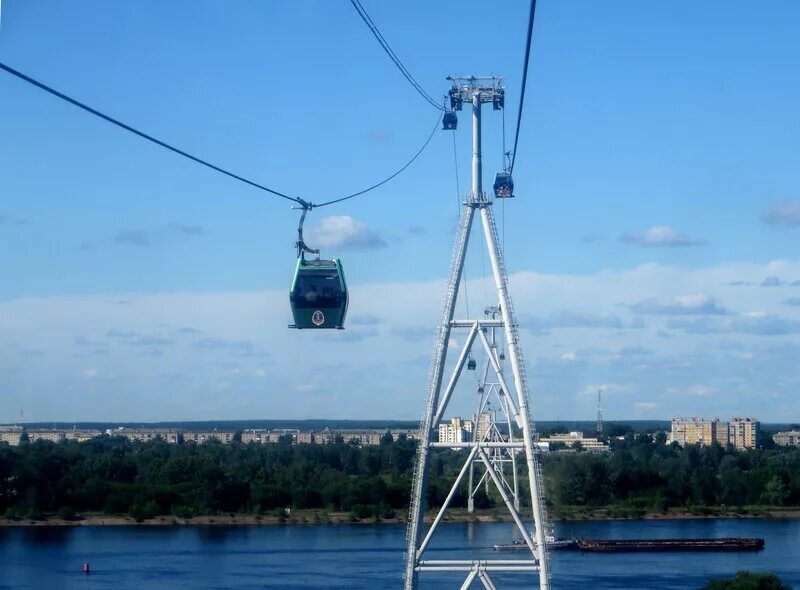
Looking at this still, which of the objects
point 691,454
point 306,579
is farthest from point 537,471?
point 691,454

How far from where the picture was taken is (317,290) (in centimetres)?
816

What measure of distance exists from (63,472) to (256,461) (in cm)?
768

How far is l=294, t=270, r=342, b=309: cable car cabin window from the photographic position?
815 cm

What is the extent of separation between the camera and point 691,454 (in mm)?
43312

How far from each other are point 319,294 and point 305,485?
2760 cm

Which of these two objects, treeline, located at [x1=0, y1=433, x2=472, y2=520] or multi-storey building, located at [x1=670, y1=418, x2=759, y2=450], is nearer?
treeline, located at [x1=0, y1=433, x2=472, y2=520]

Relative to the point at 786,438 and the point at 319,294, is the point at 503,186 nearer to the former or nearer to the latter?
the point at 319,294

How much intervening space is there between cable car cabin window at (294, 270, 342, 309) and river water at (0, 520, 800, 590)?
12439 millimetres

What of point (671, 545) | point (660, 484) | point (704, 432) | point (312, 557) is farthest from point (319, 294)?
point (704, 432)

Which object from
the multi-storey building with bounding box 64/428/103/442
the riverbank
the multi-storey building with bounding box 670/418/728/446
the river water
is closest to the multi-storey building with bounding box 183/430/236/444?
the multi-storey building with bounding box 64/428/103/442

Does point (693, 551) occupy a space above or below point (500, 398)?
below

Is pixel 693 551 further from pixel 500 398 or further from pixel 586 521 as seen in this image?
pixel 500 398

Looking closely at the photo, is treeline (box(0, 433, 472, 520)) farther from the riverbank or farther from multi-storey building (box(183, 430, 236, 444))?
multi-storey building (box(183, 430, 236, 444))

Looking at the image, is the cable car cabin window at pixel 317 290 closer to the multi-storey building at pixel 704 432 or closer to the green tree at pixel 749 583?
the green tree at pixel 749 583
